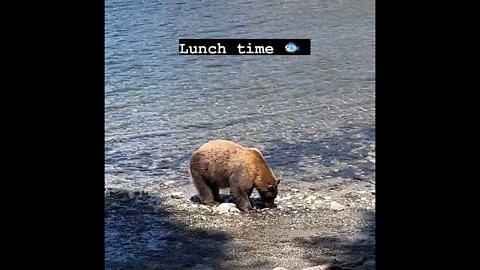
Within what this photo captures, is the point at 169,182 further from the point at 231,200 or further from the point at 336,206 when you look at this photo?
the point at 336,206

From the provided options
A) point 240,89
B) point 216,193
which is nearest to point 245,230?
point 216,193

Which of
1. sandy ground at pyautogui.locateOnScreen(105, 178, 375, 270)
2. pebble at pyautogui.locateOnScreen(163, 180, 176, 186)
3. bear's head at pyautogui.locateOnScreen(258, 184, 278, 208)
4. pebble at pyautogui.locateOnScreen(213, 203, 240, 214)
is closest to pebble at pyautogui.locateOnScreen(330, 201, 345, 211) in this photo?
sandy ground at pyautogui.locateOnScreen(105, 178, 375, 270)

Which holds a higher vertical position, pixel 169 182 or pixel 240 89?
pixel 240 89

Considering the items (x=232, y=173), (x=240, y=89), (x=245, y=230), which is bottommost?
(x=245, y=230)

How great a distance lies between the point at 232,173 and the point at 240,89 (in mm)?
390

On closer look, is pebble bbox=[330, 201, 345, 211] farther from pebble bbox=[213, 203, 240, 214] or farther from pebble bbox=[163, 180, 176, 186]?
pebble bbox=[163, 180, 176, 186]

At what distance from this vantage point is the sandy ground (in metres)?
2.54

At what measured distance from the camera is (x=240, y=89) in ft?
8.78
